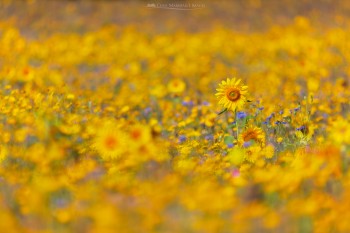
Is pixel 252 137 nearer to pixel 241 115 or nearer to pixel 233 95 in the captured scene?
pixel 233 95

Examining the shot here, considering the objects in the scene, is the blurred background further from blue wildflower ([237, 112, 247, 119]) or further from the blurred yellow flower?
blue wildflower ([237, 112, 247, 119])

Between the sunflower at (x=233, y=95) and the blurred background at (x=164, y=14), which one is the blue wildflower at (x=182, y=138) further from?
the blurred background at (x=164, y=14)

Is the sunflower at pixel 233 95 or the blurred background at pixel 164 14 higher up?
the blurred background at pixel 164 14

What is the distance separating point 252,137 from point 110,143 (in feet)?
3.58

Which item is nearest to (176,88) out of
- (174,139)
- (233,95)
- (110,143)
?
(174,139)

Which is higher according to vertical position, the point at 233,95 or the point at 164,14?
the point at 164,14

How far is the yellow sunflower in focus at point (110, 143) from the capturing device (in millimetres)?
3820

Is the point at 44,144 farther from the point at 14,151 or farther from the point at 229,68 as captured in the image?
the point at 229,68

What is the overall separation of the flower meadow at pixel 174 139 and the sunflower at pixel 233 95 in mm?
10

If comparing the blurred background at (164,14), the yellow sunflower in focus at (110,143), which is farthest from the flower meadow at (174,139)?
the blurred background at (164,14)

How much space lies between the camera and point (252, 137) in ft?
14.7

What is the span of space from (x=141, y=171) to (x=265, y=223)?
102 cm

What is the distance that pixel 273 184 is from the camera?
3025 mm

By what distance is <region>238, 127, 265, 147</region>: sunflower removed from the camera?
444cm
